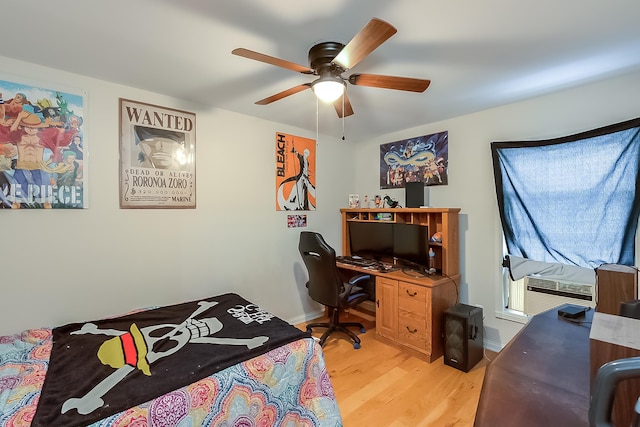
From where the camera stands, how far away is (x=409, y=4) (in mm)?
1383

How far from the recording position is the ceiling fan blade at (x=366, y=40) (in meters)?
1.20

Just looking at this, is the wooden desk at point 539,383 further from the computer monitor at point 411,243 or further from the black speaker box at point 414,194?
the black speaker box at point 414,194

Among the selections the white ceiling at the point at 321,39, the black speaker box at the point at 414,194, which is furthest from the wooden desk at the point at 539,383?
the black speaker box at the point at 414,194

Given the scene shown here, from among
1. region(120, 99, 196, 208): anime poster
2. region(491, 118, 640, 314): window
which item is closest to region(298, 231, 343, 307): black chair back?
region(120, 99, 196, 208): anime poster

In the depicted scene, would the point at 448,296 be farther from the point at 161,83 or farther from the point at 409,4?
the point at 161,83

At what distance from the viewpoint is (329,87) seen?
5.66 feet

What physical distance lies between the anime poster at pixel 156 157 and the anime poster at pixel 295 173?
95 cm

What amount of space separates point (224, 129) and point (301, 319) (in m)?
2.33

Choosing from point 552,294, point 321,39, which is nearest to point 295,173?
point 321,39

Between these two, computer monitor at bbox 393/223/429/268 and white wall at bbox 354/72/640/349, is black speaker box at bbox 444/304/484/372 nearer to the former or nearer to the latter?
white wall at bbox 354/72/640/349

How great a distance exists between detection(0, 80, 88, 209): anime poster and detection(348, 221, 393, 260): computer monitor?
275 cm

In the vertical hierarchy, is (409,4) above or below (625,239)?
above

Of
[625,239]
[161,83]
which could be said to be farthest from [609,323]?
[161,83]

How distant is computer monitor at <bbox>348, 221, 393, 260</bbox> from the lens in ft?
11.1
